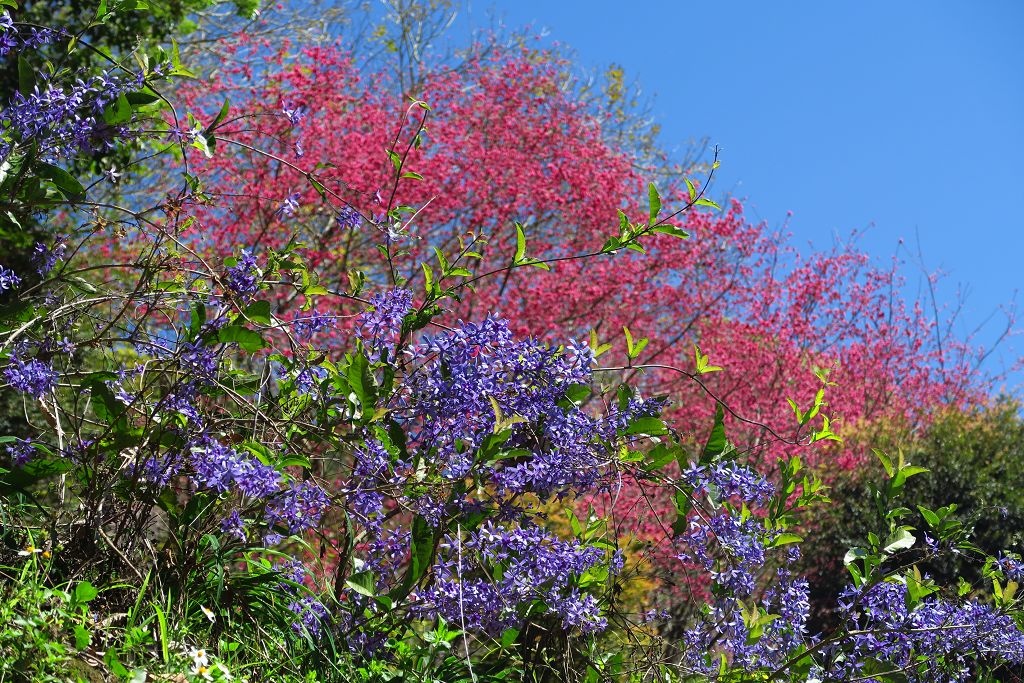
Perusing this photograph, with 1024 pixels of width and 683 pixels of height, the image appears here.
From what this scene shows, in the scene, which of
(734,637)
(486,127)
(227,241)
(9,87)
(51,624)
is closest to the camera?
(51,624)

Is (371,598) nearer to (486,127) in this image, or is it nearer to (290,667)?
(290,667)

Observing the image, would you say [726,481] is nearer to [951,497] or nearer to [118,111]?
[118,111]

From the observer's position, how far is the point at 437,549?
342 cm

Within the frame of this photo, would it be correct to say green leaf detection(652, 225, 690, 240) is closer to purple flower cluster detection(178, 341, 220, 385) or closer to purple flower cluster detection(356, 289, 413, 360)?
purple flower cluster detection(356, 289, 413, 360)

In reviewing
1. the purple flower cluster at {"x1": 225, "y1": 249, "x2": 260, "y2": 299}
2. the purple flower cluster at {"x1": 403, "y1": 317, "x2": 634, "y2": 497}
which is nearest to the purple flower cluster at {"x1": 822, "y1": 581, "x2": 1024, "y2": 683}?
the purple flower cluster at {"x1": 403, "y1": 317, "x2": 634, "y2": 497}

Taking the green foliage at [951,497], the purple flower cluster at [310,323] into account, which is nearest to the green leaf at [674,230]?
the purple flower cluster at [310,323]

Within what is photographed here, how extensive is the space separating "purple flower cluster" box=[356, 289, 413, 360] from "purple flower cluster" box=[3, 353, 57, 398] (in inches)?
40.5

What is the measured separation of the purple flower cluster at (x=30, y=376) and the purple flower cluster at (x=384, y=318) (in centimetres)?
103

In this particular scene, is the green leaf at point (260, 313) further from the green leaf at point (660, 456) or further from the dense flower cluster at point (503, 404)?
the green leaf at point (660, 456)

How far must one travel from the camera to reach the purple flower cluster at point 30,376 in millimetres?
3209

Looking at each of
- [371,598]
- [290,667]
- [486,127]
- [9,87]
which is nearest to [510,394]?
[371,598]

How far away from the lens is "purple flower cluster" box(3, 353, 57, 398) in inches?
126

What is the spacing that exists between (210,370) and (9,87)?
238 inches

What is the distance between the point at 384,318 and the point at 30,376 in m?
1.16
